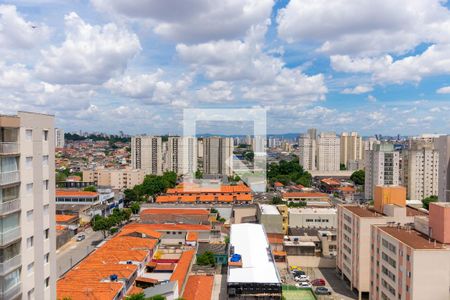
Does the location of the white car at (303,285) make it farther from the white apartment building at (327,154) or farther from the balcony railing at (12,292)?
the white apartment building at (327,154)

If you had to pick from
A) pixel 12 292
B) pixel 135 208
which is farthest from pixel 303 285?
pixel 135 208

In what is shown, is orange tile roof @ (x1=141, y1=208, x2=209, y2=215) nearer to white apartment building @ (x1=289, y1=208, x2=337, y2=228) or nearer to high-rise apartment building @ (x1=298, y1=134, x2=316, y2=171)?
white apartment building @ (x1=289, y1=208, x2=337, y2=228)

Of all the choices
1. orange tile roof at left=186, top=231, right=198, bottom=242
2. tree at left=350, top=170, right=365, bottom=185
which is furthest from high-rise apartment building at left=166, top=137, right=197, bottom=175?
tree at left=350, top=170, right=365, bottom=185

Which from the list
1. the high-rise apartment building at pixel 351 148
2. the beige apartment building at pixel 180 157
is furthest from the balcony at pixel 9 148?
the high-rise apartment building at pixel 351 148

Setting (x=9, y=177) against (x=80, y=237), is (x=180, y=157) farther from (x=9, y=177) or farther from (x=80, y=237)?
(x=9, y=177)

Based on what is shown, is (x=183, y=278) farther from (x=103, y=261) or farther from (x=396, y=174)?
(x=396, y=174)

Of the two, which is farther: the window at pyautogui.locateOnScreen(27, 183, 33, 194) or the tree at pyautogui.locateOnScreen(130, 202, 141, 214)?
the tree at pyautogui.locateOnScreen(130, 202, 141, 214)

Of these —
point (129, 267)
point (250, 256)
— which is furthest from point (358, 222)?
point (129, 267)
